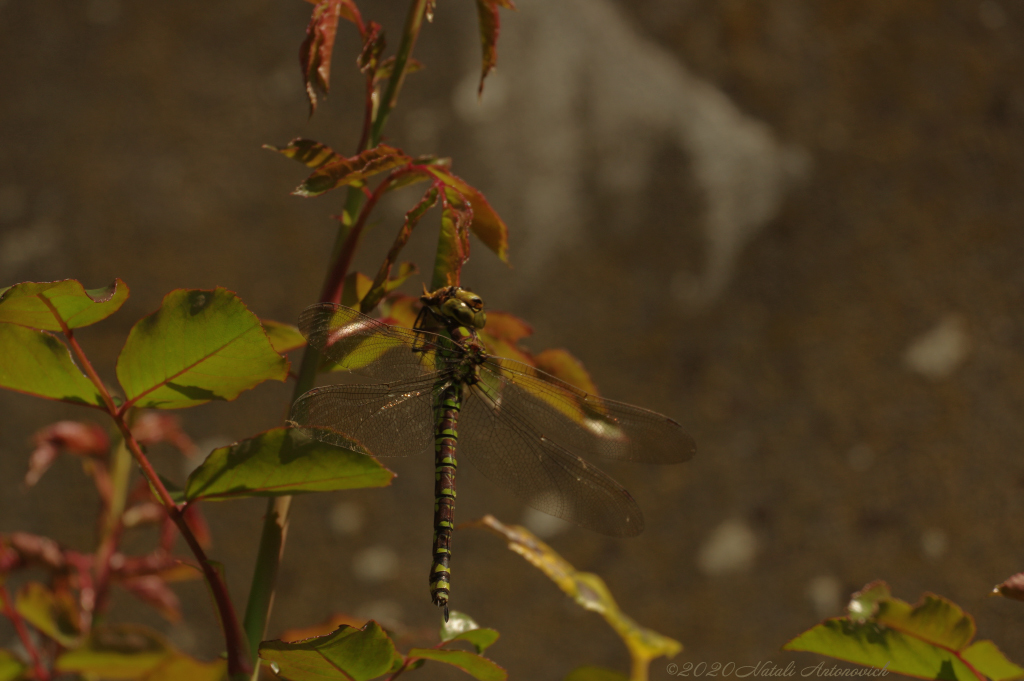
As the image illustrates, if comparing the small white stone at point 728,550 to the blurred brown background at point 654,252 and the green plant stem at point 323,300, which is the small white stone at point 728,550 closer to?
the blurred brown background at point 654,252

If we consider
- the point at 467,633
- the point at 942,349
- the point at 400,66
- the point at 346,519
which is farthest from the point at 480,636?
the point at 942,349

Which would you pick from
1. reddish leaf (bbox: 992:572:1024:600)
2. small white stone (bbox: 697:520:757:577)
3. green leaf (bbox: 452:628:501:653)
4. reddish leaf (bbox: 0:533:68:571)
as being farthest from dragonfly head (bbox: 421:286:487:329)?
small white stone (bbox: 697:520:757:577)

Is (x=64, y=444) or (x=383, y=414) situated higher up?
(x=383, y=414)

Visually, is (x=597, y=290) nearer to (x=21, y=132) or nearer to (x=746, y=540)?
(x=746, y=540)

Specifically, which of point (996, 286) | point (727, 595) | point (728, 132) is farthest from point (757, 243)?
point (727, 595)

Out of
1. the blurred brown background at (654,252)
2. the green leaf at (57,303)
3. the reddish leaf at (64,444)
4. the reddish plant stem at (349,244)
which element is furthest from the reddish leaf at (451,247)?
the blurred brown background at (654,252)

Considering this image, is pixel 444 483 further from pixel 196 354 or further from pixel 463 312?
pixel 196 354
